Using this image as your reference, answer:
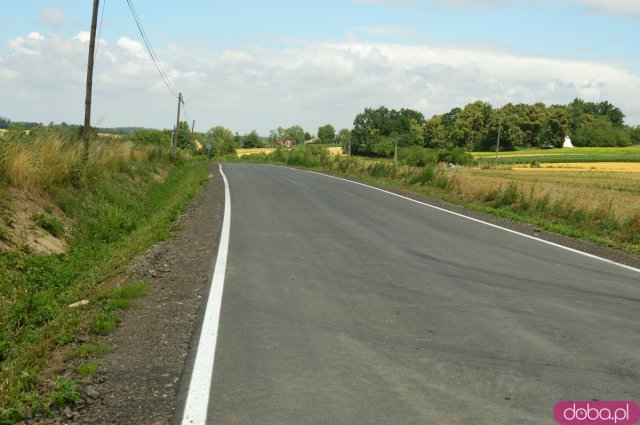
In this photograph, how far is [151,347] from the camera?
17.4 ft

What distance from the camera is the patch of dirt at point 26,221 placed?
9883mm

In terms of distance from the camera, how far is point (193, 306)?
6.62 meters

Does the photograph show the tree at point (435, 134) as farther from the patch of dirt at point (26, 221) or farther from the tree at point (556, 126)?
the patch of dirt at point (26, 221)

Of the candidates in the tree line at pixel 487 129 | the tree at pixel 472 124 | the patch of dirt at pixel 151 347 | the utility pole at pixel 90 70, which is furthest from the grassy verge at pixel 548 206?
the tree at pixel 472 124

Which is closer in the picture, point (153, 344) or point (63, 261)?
point (153, 344)

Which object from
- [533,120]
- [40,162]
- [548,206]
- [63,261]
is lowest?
[63,261]

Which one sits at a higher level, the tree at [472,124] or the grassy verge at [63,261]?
the tree at [472,124]

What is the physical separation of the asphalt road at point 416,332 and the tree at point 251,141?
161m

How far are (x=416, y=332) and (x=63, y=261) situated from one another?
6.72 meters

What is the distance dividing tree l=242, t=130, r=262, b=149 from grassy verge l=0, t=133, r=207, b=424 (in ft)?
492

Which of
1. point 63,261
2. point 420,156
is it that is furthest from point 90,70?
point 420,156

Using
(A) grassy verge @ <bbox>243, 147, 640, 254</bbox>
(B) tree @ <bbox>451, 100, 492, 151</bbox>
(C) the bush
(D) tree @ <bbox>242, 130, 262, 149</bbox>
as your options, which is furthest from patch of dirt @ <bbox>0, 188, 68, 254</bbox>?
(D) tree @ <bbox>242, 130, 262, 149</bbox>

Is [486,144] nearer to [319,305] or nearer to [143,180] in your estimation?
[143,180]

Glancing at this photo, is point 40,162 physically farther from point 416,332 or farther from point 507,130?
point 507,130
